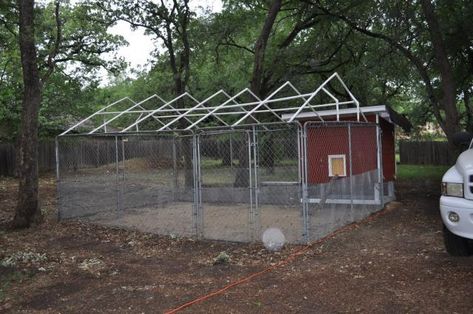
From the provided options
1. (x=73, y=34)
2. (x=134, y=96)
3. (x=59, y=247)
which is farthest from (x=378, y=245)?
(x=134, y=96)

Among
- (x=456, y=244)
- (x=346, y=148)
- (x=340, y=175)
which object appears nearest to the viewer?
(x=456, y=244)

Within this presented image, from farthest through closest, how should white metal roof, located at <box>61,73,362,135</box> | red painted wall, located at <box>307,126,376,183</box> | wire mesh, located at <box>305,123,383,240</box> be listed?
1. red painted wall, located at <box>307,126,376,183</box>
2. white metal roof, located at <box>61,73,362,135</box>
3. wire mesh, located at <box>305,123,383,240</box>

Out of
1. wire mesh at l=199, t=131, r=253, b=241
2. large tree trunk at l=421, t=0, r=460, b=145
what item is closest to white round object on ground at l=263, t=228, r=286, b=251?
wire mesh at l=199, t=131, r=253, b=241

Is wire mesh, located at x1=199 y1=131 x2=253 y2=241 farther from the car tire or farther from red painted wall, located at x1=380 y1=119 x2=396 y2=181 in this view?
the car tire

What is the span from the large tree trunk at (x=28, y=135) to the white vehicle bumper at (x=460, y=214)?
28.0 feet

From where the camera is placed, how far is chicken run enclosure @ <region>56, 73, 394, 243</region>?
9.41 metres

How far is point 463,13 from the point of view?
1253 cm

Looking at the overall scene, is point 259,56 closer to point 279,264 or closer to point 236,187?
point 236,187

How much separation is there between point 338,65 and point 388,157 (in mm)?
8079

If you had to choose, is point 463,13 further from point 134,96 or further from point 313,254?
point 134,96

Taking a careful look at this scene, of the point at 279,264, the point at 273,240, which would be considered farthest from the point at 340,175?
the point at 279,264

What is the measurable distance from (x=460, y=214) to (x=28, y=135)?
29.1ft

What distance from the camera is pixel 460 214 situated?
18.6 feet

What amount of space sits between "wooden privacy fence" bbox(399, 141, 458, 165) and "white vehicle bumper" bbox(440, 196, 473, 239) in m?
26.7
